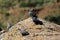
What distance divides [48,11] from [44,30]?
2825 centimetres

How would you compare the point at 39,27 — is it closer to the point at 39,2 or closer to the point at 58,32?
the point at 58,32

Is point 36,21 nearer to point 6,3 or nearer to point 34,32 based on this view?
point 34,32

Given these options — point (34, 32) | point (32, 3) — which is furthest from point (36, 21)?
point (32, 3)

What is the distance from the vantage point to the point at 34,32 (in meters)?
10.8

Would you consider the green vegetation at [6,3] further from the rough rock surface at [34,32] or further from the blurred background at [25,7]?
the rough rock surface at [34,32]

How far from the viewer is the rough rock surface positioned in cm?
1024

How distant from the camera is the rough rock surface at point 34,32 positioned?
33.6 ft

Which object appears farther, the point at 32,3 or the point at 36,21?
the point at 32,3

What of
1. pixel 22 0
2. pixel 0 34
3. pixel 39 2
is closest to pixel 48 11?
pixel 39 2

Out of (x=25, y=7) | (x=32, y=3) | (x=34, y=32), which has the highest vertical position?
(x=34, y=32)

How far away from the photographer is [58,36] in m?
10.3

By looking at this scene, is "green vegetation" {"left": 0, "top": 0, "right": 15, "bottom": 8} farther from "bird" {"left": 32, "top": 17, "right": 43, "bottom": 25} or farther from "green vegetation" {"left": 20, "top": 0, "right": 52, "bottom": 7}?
"bird" {"left": 32, "top": 17, "right": 43, "bottom": 25}

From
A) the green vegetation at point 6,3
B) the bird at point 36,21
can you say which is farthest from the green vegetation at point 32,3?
the bird at point 36,21

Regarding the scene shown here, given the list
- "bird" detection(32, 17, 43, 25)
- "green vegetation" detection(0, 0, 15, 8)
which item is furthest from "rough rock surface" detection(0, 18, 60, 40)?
"green vegetation" detection(0, 0, 15, 8)
